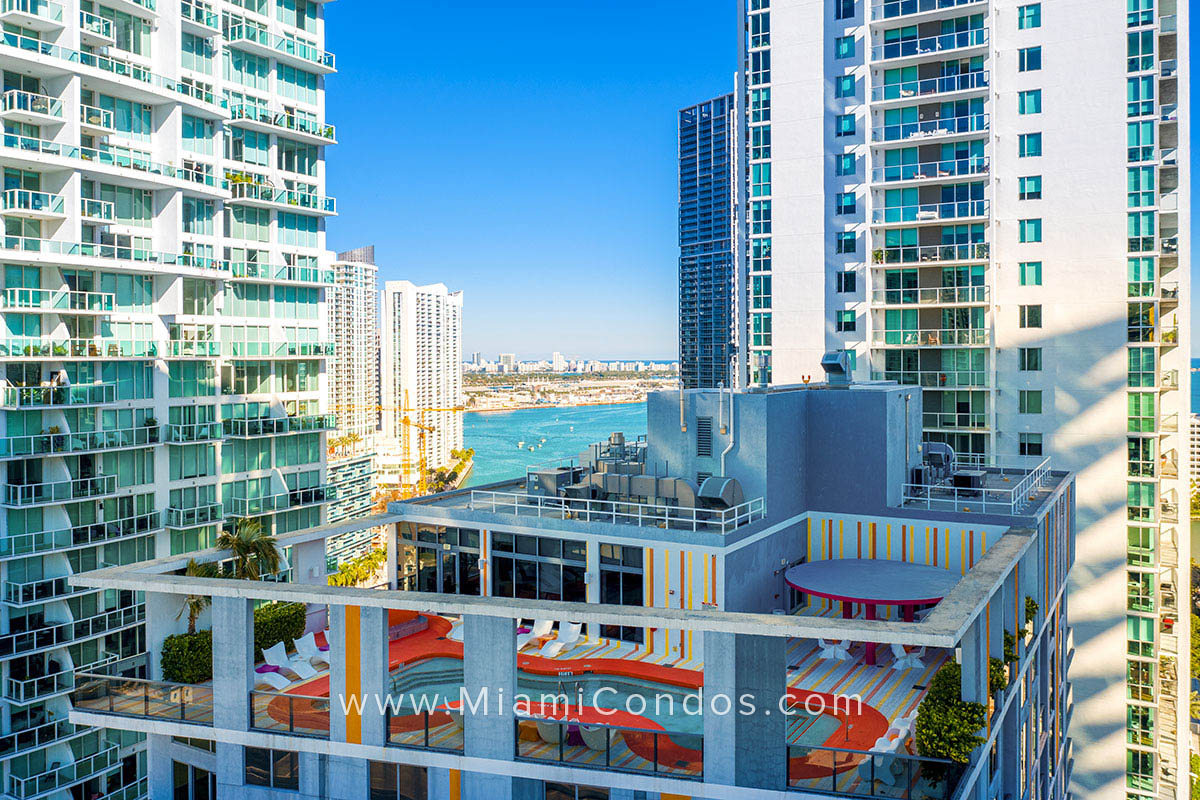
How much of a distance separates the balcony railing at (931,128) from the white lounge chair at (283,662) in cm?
3303

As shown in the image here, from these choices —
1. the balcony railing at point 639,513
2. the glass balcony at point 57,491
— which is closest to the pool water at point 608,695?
the balcony railing at point 639,513

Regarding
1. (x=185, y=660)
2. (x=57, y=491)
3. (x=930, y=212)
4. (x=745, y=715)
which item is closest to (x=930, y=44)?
(x=930, y=212)

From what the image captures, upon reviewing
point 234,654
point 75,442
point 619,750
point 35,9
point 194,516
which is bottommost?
point 619,750

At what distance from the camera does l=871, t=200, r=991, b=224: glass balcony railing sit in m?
38.5

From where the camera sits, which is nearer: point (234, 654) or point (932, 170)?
point (234, 654)

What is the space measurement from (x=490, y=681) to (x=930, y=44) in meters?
35.0

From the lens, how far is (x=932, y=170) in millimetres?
39531

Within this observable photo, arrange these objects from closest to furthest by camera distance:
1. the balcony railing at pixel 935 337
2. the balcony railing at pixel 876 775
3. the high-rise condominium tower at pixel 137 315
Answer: the balcony railing at pixel 876 775, the high-rise condominium tower at pixel 137 315, the balcony railing at pixel 935 337

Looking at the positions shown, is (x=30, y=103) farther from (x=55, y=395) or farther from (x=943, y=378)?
(x=943, y=378)

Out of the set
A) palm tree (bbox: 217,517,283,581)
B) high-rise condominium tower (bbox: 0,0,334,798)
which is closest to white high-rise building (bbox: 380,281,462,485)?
high-rise condominium tower (bbox: 0,0,334,798)

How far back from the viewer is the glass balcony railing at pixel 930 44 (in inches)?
1494

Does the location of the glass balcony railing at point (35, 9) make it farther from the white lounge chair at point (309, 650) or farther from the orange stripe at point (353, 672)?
the orange stripe at point (353, 672)

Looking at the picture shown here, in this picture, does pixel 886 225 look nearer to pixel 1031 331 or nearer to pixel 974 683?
pixel 1031 331

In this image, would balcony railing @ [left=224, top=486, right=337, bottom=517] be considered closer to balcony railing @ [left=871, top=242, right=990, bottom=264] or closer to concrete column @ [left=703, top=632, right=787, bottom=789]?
balcony railing @ [left=871, top=242, right=990, bottom=264]
